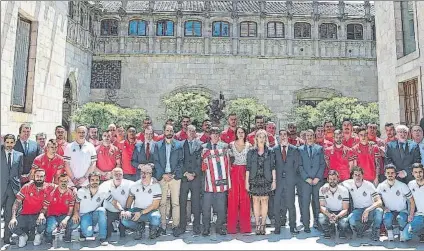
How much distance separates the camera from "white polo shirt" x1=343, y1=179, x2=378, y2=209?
5.42m

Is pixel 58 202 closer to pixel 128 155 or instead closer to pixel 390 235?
pixel 128 155

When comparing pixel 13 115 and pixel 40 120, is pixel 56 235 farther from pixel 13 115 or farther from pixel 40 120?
pixel 40 120

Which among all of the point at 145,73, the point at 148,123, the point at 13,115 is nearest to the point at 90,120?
the point at 145,73

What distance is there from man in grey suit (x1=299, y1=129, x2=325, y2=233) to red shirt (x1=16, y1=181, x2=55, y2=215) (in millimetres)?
4146

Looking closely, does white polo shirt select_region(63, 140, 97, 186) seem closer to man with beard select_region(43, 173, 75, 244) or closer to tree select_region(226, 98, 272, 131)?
man with beard select_region(43, 173, 75, 244)

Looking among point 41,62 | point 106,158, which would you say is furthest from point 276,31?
point 106,158

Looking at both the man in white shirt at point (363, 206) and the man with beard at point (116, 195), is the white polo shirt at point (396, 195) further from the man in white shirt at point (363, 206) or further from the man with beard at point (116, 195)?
the man with beard at point (116, 195)

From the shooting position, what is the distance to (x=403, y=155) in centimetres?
583

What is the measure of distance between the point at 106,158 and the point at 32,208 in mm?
1623

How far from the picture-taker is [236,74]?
848 inches

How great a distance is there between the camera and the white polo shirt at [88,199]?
5312mm

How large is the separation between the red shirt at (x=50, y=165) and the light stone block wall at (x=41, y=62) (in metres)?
1.84

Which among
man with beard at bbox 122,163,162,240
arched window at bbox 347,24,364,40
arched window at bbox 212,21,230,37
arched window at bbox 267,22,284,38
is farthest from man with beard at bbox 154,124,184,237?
arched window at bbox 347,24,364,40

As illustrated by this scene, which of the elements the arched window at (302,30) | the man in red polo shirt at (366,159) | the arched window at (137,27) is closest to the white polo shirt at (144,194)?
the man in red polo shirt at (366,159)
